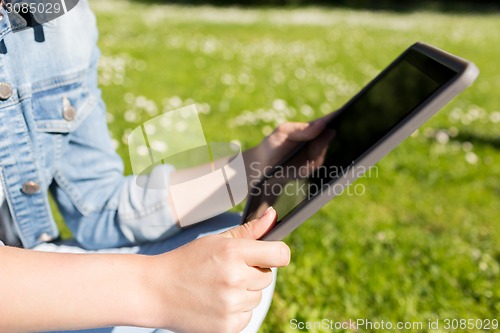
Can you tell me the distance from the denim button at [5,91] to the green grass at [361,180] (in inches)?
55.7

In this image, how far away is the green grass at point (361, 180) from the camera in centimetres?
246

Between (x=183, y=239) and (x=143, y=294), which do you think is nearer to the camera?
(x=143, y=294)

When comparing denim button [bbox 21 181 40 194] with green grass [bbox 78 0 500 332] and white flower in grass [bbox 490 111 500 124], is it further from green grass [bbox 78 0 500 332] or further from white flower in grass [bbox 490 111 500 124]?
white flower in grass [bbox 490 111 500 124]

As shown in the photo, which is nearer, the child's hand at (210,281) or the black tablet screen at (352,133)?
the child's hand at (210,281)

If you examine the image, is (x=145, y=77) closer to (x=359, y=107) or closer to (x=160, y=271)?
(x=359, y=107)

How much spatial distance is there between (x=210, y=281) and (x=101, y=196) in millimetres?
739

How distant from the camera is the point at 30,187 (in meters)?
1.42

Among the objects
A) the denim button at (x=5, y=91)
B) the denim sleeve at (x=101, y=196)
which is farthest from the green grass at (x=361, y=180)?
the denim button at (x=5, y=91)

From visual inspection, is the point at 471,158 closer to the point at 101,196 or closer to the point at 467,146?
the point at 467,146

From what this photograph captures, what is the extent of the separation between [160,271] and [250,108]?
14.1 feet

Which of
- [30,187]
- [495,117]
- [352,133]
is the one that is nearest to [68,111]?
[30,187]

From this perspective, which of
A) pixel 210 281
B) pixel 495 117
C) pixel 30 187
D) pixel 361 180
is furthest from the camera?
pixel 495 117

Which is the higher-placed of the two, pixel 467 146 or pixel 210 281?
pixel 210 281

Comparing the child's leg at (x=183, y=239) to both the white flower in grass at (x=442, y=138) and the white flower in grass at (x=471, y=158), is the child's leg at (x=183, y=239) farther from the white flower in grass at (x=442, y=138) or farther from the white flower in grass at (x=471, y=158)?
the white flower in grass at (x=442, y=138)
